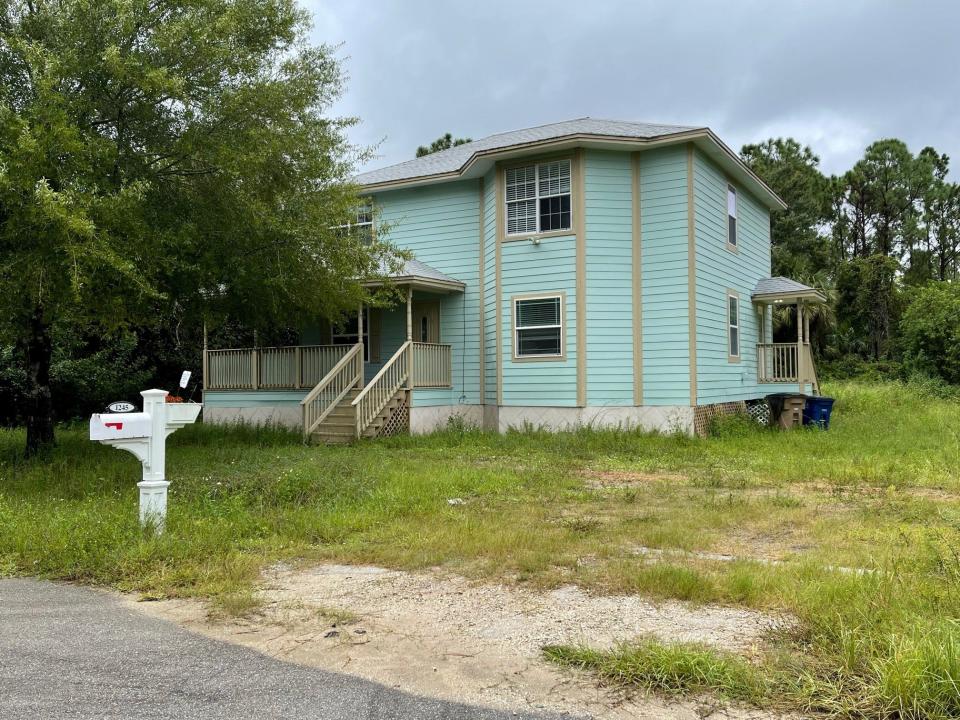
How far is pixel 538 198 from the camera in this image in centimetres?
1547

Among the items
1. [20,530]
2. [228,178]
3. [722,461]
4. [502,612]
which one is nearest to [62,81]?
[228,178]

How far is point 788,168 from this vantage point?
34438mm

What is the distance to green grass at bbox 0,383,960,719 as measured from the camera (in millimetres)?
3387

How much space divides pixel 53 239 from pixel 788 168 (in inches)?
1336

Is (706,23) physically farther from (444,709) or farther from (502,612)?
(444,709)

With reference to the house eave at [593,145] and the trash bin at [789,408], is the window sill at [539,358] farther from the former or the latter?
the trash bin at [789,408]

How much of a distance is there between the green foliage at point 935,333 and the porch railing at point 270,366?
80.5 feet

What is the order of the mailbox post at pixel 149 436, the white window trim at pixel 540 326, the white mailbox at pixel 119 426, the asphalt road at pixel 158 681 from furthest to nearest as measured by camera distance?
the white window trim at pixel 540 326
the mailbox post at pixel 149 436
the white mailbox at pixel 119 426
the asphalt road at pixel 158 681

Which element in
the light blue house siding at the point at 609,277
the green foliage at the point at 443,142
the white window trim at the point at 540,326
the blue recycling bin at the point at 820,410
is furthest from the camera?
the green foliage at the point at 443,142

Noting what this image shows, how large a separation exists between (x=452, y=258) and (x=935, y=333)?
22.3m

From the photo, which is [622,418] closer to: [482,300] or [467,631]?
[482,300]

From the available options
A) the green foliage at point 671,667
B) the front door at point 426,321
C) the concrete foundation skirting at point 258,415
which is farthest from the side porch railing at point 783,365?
the green foliage at point 671,667

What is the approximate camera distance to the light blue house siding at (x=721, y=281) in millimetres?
15297

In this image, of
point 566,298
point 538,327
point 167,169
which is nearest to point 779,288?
point 566,298
